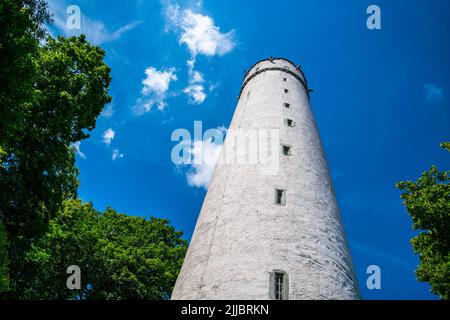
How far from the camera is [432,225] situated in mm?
17594

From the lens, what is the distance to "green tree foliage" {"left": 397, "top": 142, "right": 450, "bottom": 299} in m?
16.5

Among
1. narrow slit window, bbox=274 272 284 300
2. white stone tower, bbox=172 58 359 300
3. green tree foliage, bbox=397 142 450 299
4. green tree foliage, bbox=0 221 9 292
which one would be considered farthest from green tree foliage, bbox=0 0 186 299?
green tree foliage, bbox=397 142 450 299

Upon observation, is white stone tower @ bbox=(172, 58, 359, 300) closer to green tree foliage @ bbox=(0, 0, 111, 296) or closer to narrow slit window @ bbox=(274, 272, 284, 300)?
narrow slit window @ bbox=(274, 272, 284, 300)

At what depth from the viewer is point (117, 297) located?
21.9 metres

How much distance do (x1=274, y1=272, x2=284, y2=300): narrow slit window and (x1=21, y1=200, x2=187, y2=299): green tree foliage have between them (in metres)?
12.1

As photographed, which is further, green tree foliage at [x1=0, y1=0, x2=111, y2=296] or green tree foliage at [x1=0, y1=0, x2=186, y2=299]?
green tree foliage at [x1=0, y1=0, x2=111, y2=296]

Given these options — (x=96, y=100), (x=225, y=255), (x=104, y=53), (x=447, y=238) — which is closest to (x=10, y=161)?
(x=96, y=100)

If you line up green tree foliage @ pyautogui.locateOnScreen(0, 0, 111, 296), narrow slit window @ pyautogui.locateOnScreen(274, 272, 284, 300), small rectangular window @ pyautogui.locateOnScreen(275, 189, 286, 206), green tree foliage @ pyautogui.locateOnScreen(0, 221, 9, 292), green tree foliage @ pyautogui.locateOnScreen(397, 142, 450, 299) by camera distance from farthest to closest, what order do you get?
green tree foliage @ pyautogui.locateOnScreen(397, 142, 450, 299) → small rectangular window @ pyautogui.locateOnScreen(275, 189, 286, 206) → green tree foliage @ pyautogui.locateOnScreen(0, 0, 111, 296) → green tree foliage @ pyautogui.locateOnScreen(0, 221, 9, 292) → narrow slit window @ pyautogui.locateOnScreen(274, 272, 284, 300)

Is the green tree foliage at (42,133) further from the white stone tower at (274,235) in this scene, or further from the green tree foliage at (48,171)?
the white stone tower at (274,235)

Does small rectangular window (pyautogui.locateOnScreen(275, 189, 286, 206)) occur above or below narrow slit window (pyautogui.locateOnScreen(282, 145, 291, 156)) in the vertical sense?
below

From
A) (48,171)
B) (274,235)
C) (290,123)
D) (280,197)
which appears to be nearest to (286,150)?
(290,123)

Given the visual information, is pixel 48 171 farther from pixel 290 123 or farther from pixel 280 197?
pixel 290 123

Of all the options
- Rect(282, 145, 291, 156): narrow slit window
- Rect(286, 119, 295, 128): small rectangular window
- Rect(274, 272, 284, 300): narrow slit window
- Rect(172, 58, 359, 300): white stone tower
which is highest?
Rect(286, 119, 295, 128): small rectangular window
